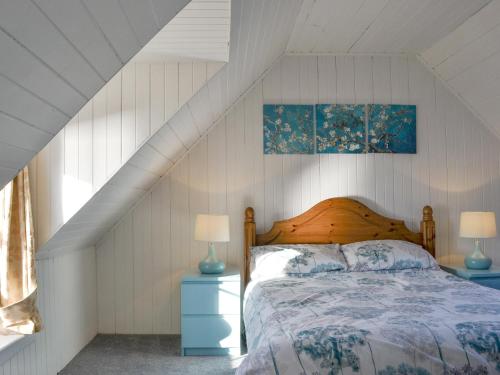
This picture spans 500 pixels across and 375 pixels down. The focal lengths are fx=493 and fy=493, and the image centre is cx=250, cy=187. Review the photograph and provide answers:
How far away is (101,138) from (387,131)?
2416 mm

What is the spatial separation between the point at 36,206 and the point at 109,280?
1.45m

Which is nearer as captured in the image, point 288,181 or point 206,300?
point 206,300

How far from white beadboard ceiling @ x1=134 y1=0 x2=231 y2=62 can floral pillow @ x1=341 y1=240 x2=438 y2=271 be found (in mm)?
1802

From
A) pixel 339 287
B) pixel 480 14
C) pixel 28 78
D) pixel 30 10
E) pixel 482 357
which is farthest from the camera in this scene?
pixel 480 14

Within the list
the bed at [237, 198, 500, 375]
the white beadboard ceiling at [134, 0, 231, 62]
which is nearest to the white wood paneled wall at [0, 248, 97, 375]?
the bed at [237, 198, 500, 375]

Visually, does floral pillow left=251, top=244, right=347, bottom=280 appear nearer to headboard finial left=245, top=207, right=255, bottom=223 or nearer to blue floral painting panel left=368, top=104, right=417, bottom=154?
headboard finial left=245, top=207, right=255, bottom=223

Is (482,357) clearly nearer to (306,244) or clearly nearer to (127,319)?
(306,244)

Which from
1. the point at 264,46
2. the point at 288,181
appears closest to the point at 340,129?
the point at 288,181

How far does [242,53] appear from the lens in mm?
2764

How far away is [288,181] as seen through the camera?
401 centimetres

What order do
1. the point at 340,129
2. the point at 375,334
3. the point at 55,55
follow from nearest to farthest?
the point at 55,55 → the point at 375,334 → the point at 340,129

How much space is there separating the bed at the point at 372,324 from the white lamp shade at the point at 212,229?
1.40 ft

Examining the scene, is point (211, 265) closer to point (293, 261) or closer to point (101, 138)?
point (293, 261)

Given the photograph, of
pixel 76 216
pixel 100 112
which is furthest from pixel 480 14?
pixel 76 216
